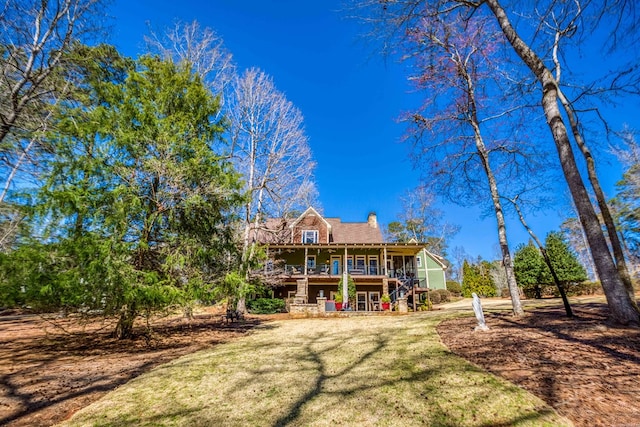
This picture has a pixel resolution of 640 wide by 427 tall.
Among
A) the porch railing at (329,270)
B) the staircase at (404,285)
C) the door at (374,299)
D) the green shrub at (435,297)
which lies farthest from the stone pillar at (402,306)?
the green shrub at (435,297)

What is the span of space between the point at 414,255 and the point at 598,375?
19433 millimetres

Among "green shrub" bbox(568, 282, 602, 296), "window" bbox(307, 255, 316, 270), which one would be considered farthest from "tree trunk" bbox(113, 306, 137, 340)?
"green shrub" bbox(568, 282, 602, 296)

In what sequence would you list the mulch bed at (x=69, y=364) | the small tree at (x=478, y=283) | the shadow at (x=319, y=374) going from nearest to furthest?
the shadow at (x=319, y=374)
the mulch bed at (x=69, y=364)
the small tree at (x=478, y=283)

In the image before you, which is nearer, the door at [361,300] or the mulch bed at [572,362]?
the mulch bed at [572,362]

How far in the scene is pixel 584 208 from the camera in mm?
5609

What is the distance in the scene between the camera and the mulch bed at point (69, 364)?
397 centimetres

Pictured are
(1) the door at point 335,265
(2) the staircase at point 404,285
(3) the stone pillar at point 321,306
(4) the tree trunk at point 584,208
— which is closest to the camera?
(4) the tree trunk at point 584,208

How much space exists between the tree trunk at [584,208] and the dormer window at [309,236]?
60.9 ft

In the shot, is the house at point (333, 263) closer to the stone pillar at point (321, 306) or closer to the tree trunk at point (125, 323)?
the stone pillar at point (321, 306)

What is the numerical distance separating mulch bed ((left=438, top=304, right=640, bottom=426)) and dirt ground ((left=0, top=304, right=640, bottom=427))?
1cm

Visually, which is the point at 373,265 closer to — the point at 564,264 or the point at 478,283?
the point at 564,264

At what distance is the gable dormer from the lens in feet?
77.3

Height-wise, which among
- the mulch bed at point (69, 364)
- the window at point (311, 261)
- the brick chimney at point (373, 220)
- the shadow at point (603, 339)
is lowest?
the mulch bed at point (69, 364)

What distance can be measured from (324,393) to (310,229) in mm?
19822
